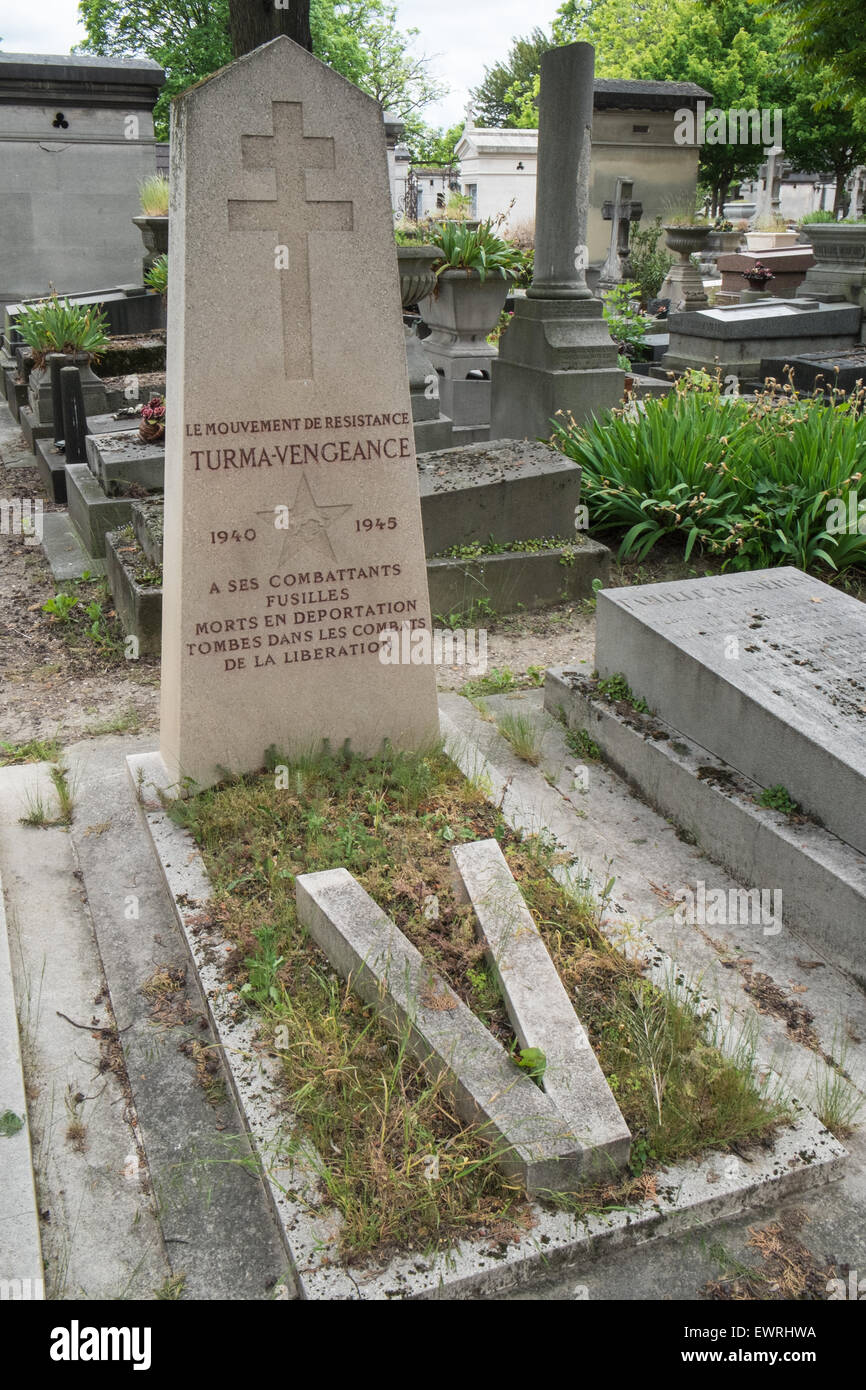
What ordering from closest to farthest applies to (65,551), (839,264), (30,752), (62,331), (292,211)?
(292,211), (30,752), (65,551), (62,331), (839,264)

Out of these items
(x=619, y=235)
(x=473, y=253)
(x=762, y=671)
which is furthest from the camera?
(x=619, y=235)

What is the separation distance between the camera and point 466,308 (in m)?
10.7

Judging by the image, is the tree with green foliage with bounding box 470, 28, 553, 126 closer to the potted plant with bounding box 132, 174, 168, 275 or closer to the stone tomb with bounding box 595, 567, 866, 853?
the potted plant with bounding box 132, 174, 168, 275

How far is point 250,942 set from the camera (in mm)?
3137

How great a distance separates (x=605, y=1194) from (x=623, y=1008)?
22.7 inches

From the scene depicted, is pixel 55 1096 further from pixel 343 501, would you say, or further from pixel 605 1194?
pixel 343 501

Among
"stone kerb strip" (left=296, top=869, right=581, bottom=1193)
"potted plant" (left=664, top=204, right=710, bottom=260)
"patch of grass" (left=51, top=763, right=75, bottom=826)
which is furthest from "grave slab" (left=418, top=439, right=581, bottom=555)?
"potted plant" (left=664, top=204, right=710, bottom=260)

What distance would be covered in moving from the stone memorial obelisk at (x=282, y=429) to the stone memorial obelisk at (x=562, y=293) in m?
4.94

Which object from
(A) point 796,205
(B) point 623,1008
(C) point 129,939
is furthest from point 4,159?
(A) point 796,205

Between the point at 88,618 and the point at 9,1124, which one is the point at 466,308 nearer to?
the point at 88,618

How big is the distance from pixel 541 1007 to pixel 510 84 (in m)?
77.5

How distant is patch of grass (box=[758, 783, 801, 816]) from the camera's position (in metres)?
3.67

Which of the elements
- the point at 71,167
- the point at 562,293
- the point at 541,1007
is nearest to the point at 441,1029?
the point at 541,1007

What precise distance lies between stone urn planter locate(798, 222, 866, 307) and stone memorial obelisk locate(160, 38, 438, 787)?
12.6 meters
